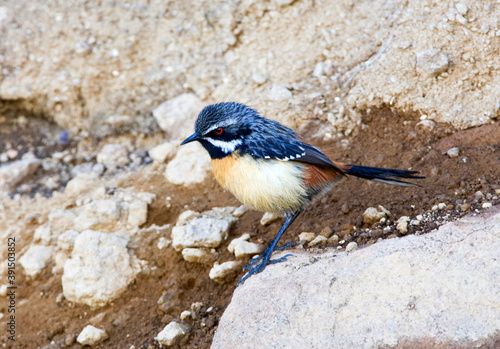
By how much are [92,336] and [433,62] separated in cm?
467

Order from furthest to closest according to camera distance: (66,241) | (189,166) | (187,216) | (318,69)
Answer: (318,69), (189,166), (66,241), (187,216)

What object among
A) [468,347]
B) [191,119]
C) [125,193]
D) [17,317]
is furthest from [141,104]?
[468,347]

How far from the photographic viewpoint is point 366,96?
585 cm

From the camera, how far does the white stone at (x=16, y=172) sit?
263 inches

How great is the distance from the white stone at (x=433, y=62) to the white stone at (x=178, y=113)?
9.81 ft

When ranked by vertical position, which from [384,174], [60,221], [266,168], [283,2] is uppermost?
[283,2]

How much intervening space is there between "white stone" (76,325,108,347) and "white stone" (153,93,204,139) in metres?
2.94

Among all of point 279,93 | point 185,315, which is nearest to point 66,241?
point 185,315

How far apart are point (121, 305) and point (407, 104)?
3.87 meters

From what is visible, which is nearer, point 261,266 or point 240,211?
point 261,266

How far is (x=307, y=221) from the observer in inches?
202

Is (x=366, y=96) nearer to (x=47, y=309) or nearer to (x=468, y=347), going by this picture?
(x=468, y=347)

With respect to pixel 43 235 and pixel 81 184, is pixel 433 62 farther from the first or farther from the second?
pixel 43 235

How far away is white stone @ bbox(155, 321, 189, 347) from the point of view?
4.27 metres
